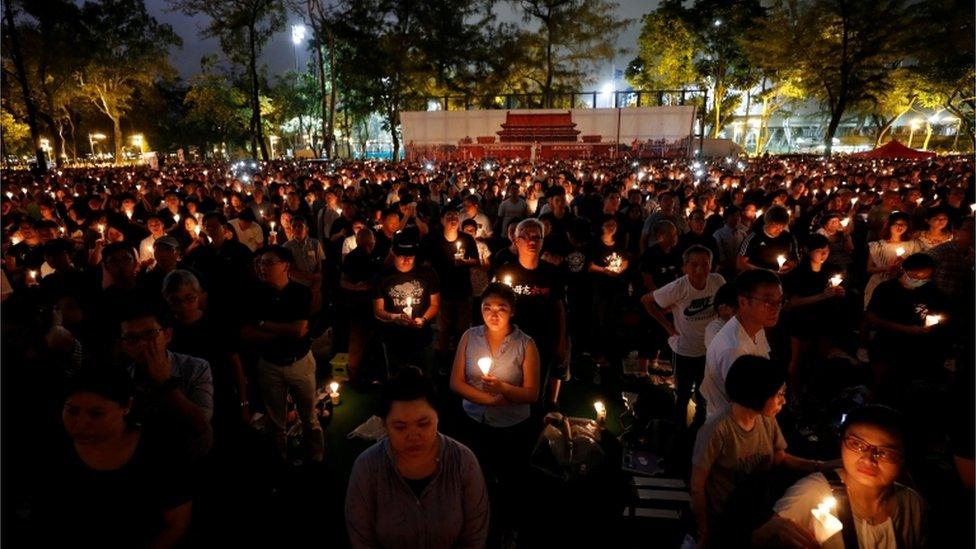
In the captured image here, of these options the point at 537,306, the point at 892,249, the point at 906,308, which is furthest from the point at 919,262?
the point at 537,306

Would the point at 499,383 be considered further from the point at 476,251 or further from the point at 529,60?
the point at 529,60

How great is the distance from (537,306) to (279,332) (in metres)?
2.29

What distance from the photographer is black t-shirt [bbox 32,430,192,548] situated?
2154mm

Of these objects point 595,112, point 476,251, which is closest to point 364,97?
point 595,112

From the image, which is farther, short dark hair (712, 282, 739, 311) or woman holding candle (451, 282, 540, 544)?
short dark hair (712, 282, 739, 311)

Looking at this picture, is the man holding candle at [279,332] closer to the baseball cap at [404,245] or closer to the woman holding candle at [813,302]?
the baseball cap at [404,245]

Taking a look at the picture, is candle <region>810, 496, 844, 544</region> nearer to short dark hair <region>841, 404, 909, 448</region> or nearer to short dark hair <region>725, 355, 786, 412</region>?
short dark hair <region>841, 404, 909, 448</region>

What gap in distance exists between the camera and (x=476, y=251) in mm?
6449

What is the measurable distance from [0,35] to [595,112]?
3497 cm

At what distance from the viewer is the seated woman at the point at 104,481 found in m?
2.16

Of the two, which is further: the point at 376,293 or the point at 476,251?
the point at 476,251

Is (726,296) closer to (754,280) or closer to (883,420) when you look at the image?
(754,280)

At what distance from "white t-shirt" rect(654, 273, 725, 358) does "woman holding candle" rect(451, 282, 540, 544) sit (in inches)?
70.1

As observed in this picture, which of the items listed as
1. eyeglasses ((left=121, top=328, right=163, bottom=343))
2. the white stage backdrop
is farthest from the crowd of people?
the white stage backdrop
